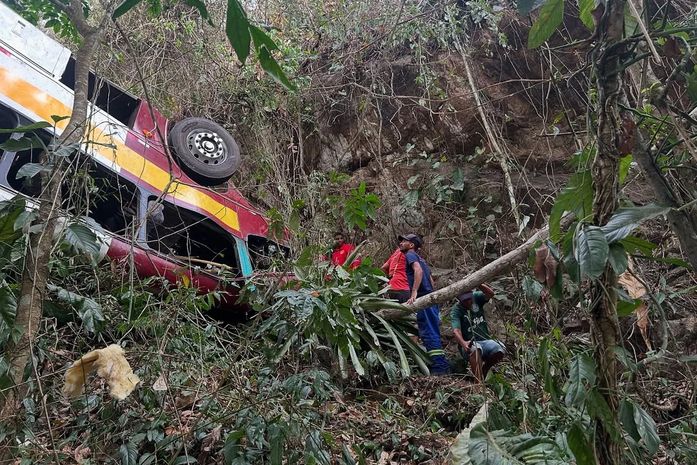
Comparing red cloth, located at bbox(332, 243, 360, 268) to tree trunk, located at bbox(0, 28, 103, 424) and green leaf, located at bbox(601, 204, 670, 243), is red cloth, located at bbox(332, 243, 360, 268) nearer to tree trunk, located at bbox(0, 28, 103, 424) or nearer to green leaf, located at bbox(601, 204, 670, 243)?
tree trunk, located at bbox(0, 28, 103, 424)

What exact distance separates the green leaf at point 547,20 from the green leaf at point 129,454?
244cm

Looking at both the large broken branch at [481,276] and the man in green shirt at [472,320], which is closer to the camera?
the large broken branch at [481,276]

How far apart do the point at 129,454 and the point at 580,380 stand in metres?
2.10

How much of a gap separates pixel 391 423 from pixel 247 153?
5420 millimetres

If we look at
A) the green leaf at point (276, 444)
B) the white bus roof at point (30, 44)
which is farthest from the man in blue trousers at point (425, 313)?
the white bus roof at point (30, 44)

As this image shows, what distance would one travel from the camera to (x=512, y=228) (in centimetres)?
653

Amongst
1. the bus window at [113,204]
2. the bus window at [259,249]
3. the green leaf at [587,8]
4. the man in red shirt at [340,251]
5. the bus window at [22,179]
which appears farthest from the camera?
the man in red shirt at [340,251]

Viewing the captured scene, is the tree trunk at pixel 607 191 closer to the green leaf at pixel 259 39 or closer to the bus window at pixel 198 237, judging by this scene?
the green leaf at pixel 259 39

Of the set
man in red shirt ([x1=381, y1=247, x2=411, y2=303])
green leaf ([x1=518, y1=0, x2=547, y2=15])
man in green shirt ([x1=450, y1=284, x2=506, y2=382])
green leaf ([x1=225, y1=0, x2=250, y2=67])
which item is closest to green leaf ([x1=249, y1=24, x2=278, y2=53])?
green leaf ([x1=225, y1=0, x2=250, y2=67])

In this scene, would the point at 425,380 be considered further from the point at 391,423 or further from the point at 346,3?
the point at 346,3

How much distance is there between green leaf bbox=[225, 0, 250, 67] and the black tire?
13.8 ft

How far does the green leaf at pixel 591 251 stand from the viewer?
4.40 ft

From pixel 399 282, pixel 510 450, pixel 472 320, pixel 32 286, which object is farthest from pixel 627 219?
pixel 399 282

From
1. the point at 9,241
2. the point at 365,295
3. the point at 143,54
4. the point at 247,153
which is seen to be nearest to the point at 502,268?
the point at 365,295
